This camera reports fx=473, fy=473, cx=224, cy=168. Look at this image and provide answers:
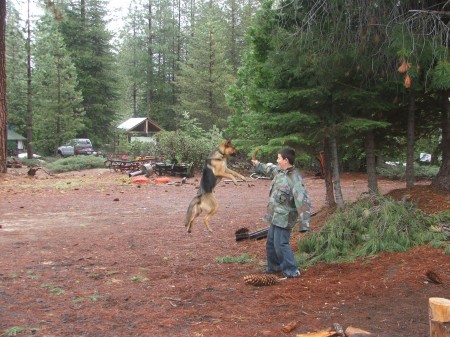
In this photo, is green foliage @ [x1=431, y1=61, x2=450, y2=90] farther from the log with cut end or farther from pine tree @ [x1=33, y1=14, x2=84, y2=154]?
pine tree @ [x1=33, y1=14, x2=84, y2=154]

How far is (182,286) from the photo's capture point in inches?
229

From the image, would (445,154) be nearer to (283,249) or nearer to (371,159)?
(371,159)

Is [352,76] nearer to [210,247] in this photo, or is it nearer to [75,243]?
[210,247]

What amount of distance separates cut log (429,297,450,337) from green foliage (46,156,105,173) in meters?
29.2

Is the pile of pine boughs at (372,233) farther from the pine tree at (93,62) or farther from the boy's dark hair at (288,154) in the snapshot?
the pine tree at (93,62)

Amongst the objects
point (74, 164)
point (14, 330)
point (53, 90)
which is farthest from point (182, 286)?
point (53, 90)

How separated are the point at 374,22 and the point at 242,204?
26.4ft

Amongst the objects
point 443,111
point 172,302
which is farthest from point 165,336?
point 443,111

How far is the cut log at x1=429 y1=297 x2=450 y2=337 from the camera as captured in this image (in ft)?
11.2

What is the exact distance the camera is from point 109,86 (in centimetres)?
4772

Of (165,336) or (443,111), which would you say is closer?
(165,336)

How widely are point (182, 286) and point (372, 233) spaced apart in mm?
2885

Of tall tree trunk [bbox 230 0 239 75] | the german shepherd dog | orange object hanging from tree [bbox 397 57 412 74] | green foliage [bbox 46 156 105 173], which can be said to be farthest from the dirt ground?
tall tree trunk [bbox 230 0 239 75]

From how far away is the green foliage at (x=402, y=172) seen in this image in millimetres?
20891
